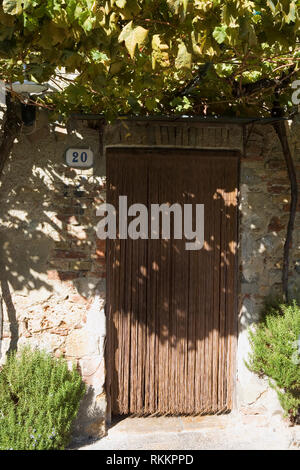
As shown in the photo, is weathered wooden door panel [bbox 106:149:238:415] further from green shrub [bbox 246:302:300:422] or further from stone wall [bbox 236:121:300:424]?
green shrub [bbox 246:302:300:422]

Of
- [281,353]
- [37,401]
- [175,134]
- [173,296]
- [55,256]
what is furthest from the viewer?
[173,296]

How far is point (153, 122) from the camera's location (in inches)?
155

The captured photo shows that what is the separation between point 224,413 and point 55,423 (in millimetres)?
1611

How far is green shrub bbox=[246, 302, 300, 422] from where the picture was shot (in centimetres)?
364

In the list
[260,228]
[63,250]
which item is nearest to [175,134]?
[260,228]

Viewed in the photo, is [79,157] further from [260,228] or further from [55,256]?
[260,228]

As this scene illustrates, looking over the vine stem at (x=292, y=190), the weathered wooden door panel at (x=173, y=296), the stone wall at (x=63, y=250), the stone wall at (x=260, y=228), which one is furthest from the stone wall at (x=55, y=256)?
the vine stem at (x=292, y=190)

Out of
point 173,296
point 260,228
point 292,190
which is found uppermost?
point 292,190

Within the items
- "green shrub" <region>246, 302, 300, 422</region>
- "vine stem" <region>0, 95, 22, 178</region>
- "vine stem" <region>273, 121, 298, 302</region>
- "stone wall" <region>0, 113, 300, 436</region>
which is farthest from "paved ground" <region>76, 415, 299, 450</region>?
"vine stem" <region>0, 95, 22, 178</region>

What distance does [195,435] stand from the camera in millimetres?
3857

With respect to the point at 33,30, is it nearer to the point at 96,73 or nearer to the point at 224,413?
the point at 96,73

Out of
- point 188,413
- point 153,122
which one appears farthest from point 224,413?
point 153,122

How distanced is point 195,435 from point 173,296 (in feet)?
3.88

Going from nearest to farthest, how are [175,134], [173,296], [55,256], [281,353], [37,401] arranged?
1. [37,401]
2. [281,353]
3. [55,256]
4. [175,134]
5. [173,296]
